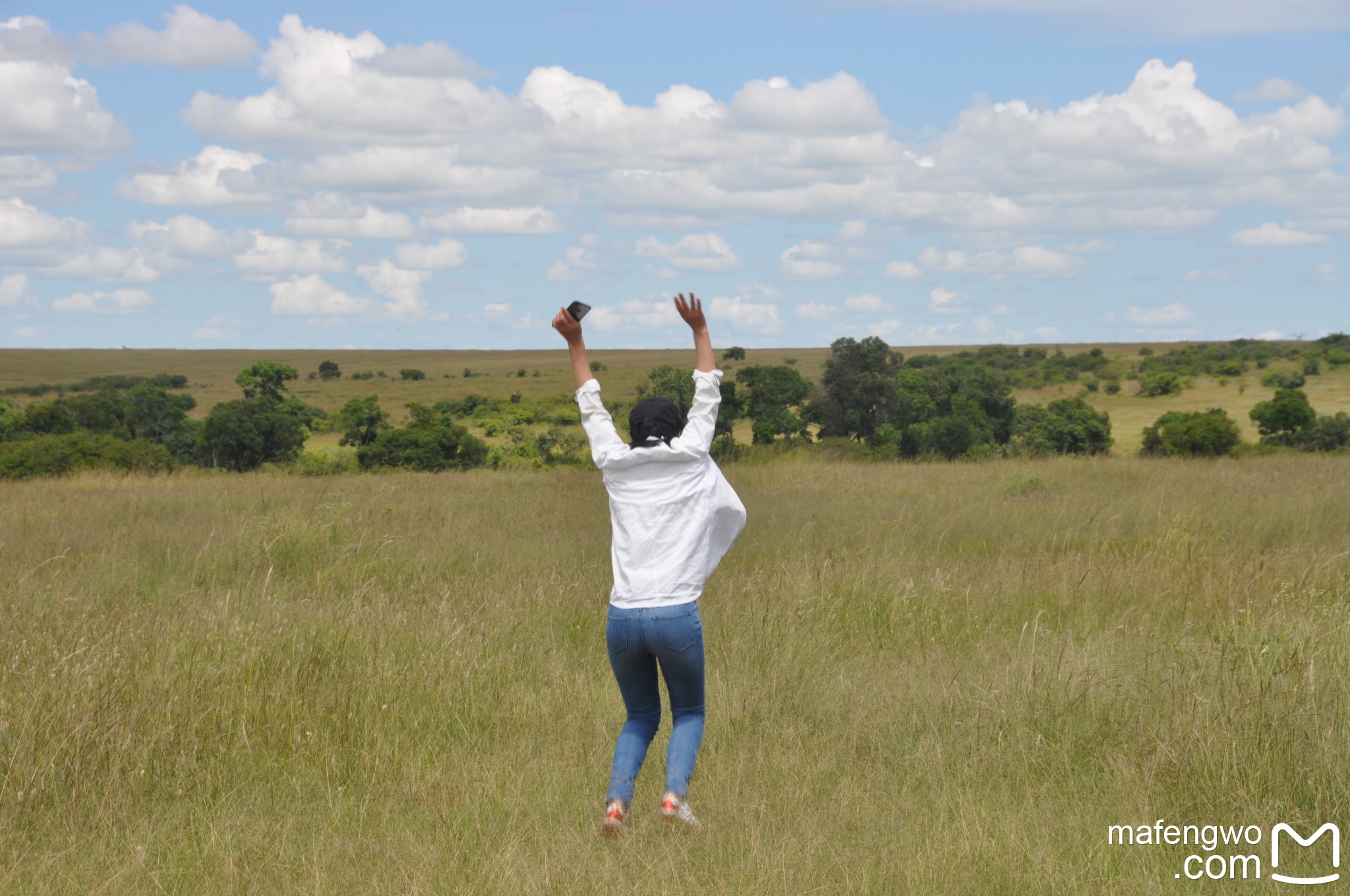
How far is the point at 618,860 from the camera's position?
412cm

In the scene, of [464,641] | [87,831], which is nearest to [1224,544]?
[464,641]

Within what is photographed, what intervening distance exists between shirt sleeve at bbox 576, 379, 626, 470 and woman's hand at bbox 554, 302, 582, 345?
0.20 m

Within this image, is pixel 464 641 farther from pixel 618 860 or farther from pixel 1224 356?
pixel 1224 356

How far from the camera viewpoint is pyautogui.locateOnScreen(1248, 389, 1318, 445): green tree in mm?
32969

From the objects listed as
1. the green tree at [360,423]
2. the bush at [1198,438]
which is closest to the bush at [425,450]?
the green tree at [360,423]

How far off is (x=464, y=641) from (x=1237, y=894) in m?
4.57

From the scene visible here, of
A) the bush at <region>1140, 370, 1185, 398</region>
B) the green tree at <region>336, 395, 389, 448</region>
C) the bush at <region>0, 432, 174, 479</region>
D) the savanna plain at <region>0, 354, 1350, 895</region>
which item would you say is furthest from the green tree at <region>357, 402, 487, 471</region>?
the bush at <region>1140, 370, 1185, 398</region>

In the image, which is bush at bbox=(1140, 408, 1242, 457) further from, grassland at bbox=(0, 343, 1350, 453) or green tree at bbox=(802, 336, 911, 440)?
green tree at bbox=(802, 336, 911, 440)

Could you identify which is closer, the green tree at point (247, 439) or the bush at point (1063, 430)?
the green tree at point (247, 439)

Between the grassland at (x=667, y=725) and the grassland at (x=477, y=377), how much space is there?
2400cm

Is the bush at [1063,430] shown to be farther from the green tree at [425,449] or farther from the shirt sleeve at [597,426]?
the shirt sleeve at [597,426]

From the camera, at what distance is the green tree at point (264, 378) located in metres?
41.1

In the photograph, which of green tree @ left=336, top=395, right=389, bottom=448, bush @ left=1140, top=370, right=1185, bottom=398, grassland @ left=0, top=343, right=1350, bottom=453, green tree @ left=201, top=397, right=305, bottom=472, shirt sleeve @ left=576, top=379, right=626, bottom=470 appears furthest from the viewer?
bush @ left=1140, top=370, right=1185, bottom=398

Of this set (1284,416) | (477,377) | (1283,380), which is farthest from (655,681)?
(477,377)
